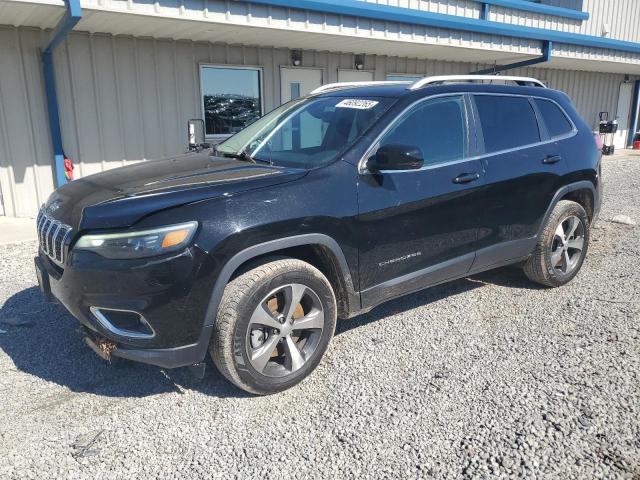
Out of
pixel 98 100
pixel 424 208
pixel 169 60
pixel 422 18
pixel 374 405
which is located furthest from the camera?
pixel 422 18

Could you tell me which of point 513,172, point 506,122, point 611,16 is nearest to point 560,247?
point 513,172

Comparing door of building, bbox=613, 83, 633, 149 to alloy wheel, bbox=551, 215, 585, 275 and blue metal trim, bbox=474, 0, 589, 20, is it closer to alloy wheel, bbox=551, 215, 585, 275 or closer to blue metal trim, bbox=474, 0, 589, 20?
blue metal trim, bbox=474, 0, 589, 20

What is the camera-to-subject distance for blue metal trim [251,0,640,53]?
7.36 m

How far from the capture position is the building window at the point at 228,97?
28.9ft

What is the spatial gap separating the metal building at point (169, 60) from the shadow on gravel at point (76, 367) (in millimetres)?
3539

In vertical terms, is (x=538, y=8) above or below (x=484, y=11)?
above

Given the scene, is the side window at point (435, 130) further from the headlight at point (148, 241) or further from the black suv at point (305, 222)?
the headlight at point (148, 241)

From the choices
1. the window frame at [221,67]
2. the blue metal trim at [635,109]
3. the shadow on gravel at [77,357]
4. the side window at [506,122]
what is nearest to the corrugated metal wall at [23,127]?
the window frame at [221,67]

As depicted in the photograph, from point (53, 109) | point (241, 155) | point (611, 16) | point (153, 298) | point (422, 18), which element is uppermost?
point (611, 16)

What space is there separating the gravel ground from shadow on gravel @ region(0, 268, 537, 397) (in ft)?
0.04

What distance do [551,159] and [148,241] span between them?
11.1 feet

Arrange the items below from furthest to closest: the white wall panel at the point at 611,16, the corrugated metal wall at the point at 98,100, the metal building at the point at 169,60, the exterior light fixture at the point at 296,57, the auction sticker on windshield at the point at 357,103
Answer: the white wall panel at the point at 611,16
the exterior light fixture at the point at 296,57
the corrugated metal wall at the point at 98,100
the metal building at the point at 169,60
the auction sticker on windshield at the point at 357,103

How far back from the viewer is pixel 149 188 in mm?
2979

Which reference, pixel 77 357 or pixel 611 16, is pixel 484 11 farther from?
pixel 77 357
